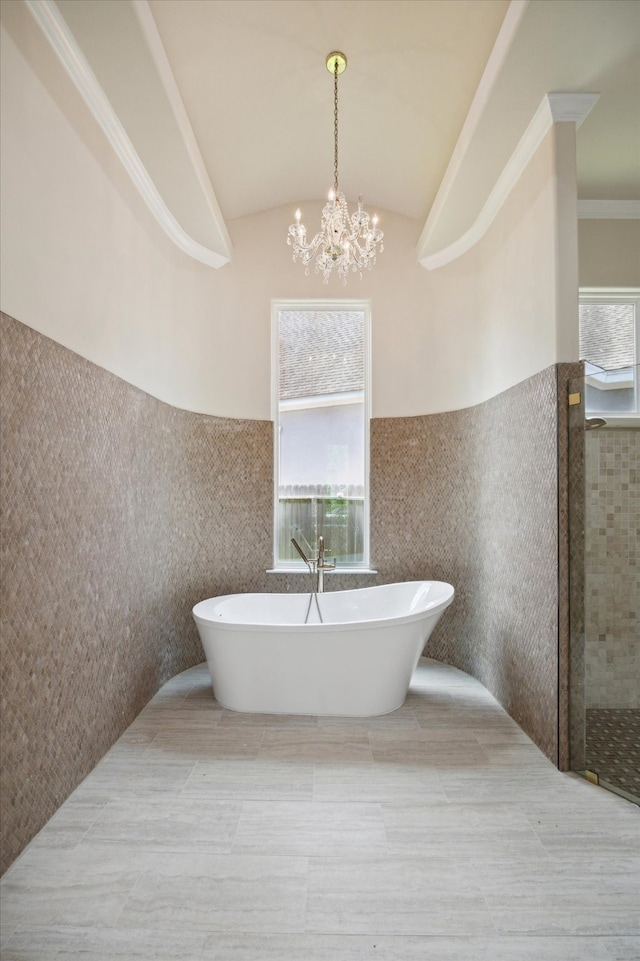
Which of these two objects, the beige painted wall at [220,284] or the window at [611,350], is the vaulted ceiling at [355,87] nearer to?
the beige painted wall at [220,284]

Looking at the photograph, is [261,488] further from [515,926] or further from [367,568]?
[515,926]

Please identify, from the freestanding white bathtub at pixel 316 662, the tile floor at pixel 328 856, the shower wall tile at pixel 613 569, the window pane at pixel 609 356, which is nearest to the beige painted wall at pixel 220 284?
the window pane at pixel 609 356

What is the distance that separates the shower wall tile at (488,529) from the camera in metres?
2.58

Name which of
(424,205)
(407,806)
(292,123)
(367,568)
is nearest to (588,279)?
(424,205)

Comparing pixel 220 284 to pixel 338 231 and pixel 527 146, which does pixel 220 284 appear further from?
pixel 527 146

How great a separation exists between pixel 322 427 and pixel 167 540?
1.55 meters

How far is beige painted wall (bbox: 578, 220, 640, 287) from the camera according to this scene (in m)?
3.46

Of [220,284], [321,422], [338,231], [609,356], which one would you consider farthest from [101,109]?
[609,356]

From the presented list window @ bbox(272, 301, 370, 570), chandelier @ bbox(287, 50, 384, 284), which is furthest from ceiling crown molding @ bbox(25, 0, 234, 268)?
window @ bbox(272, 301, 370, 570)

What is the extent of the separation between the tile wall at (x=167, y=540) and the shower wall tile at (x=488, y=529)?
13 millimetres

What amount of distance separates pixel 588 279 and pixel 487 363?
87 centimetres

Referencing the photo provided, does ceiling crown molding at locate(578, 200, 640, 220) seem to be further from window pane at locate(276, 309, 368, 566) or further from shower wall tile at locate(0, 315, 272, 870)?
shower wall tile at locate(0, 315, 272, 870)

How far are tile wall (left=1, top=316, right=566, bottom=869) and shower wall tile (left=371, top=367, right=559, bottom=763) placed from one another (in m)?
0.01

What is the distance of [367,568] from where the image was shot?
415cm
